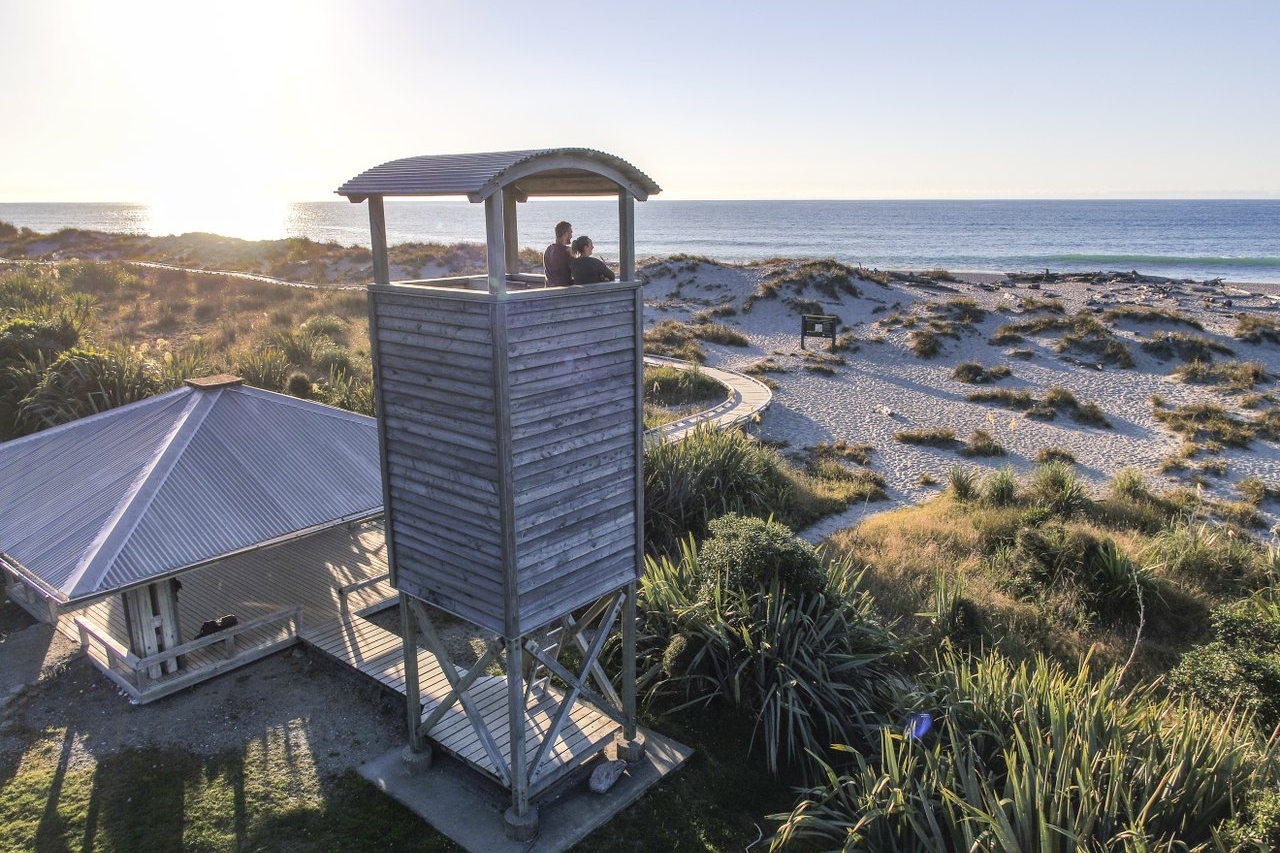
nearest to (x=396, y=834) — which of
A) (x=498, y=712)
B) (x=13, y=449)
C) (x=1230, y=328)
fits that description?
(x=498, y=712)

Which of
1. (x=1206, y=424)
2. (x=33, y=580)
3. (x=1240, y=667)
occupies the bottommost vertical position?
(x=1206, y=424)

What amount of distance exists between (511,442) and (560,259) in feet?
5.94

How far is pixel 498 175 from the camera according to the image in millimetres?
5906

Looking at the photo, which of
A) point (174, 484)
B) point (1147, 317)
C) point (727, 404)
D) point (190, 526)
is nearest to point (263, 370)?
point (174, 484)

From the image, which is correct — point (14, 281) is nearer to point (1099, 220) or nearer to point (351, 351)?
point (351, 351)

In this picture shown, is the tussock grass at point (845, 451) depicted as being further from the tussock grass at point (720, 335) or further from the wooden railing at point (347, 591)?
the tussock grass at point (720, 335)

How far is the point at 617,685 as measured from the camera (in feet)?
32.1

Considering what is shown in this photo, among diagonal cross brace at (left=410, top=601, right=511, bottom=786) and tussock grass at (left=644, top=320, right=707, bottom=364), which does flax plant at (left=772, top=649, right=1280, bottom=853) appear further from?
tussock grass at (left=644, top=320, right=707, bottom=364)

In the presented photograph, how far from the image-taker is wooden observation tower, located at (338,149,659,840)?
250 inches

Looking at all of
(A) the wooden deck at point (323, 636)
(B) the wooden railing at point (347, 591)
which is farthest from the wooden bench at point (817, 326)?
(B) the wooden railing at point (347, 591)

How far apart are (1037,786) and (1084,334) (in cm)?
2986

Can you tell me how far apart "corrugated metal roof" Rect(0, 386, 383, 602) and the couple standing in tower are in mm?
4230

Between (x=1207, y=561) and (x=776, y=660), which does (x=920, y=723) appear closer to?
(x=776, y=660)

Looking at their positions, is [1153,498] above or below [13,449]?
below
